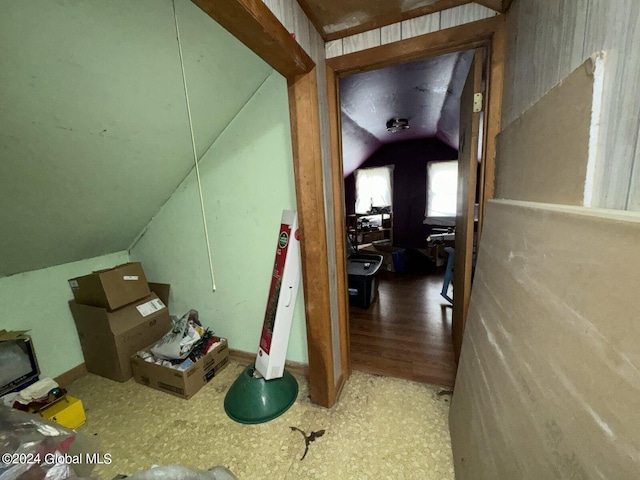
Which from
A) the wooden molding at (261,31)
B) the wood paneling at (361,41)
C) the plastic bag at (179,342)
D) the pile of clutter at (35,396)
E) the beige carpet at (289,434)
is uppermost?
the wood paneling at (361,41)

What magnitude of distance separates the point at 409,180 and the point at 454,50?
175 inches

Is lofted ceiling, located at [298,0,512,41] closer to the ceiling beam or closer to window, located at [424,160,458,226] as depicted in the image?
the ceiling beam

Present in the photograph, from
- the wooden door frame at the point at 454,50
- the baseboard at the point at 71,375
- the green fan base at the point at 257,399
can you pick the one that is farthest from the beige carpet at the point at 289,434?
the wooden door frame at the point at 454,50

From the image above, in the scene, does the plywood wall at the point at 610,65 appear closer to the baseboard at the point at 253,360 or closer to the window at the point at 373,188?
the baseboard at the point at 253,360

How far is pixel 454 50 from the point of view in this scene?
1.20 metres

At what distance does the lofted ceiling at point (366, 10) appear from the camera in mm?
1107

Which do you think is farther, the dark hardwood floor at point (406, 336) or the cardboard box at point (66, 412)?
the dark hardwood floor at point (406, 336)

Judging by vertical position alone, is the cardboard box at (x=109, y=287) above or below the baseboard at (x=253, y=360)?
above

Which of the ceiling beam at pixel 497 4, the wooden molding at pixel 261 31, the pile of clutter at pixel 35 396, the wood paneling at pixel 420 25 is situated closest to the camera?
the wooden molding at pixel 261 31

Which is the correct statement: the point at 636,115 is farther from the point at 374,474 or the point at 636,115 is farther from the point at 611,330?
the point at 374,474

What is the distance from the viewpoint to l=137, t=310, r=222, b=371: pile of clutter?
1.71m

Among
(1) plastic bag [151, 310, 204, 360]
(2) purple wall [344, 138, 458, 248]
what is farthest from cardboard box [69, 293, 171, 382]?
(2) purple wall [344, 138, 458, 248]

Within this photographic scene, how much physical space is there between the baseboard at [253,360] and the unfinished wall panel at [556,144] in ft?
5.48

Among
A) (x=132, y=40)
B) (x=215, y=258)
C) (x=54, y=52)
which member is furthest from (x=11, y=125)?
(x=215, y=258)
